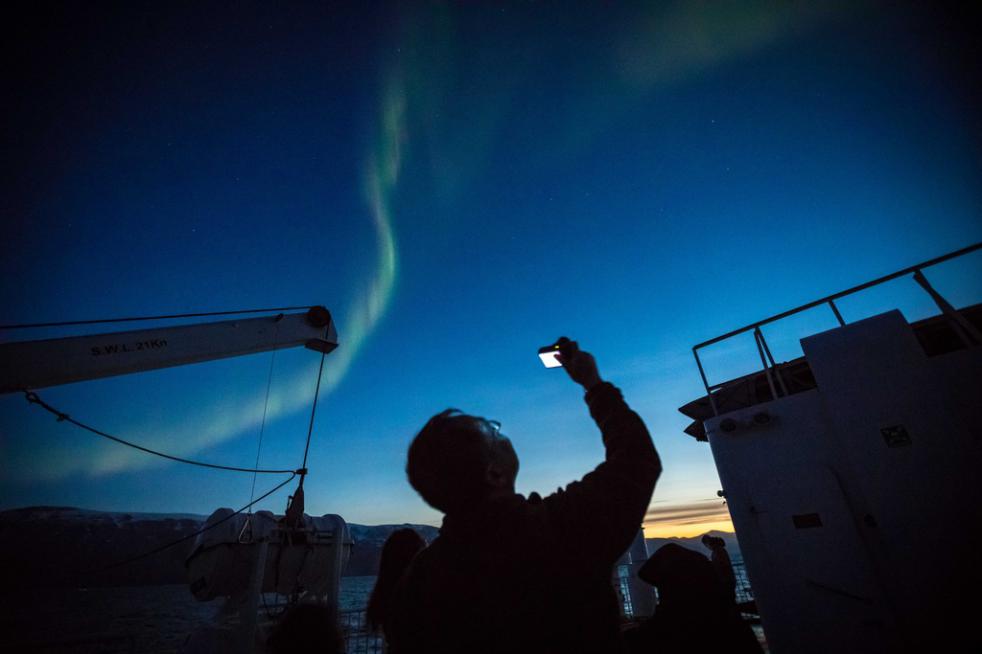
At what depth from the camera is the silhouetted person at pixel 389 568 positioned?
2438mm

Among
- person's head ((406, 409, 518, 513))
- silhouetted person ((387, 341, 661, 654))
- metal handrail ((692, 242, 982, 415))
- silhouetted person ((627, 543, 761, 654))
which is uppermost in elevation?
metal handrail ((692, 242, 982, 415))

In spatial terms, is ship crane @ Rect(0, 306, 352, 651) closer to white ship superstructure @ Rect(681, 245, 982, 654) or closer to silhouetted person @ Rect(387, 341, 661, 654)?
silhouetted person @ Rect(387, 341, 661, 654)

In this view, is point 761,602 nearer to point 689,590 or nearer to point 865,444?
point 865,444

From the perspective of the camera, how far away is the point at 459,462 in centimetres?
141

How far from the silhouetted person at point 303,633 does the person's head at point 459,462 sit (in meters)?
2.58

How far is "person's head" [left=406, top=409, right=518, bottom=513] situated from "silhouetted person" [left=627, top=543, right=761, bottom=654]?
0.79m

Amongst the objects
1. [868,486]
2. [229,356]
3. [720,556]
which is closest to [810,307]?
[868,486]

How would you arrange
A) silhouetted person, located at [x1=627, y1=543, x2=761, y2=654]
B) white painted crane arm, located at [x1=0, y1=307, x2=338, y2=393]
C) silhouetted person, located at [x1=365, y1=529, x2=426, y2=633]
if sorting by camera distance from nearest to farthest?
silhouetted person, located at [x1=627, y1=543, x2=761, y2=654] < silhouetted person, located at [x1=365, y1=529, x2=426, y2=633] < white painted crane arm, located at [x1=0, y1=307, x2=338, y2=393]

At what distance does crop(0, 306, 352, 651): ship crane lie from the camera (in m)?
7.21

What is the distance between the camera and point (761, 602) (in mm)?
6762

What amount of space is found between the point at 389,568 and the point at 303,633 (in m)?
1.02

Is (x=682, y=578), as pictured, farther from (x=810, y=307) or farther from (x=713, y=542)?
(x=713, y=542)

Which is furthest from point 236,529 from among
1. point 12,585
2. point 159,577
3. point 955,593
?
point 12,585

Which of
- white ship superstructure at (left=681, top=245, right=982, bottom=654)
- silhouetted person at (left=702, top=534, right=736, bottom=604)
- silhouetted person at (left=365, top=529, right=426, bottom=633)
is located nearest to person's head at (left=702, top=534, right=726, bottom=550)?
silhouetted person at (left=702, top=534, right=736, bottom=604)
